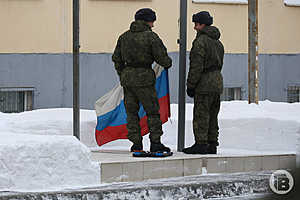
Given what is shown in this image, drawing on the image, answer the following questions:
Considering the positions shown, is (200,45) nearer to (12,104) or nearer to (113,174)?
(113,174)

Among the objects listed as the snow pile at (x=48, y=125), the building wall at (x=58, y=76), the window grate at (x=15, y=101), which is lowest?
the snow pile at (x=48, y=125)

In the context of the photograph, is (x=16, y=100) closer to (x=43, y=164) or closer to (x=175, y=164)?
(x=175, y=164)

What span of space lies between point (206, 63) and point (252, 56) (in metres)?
3.68

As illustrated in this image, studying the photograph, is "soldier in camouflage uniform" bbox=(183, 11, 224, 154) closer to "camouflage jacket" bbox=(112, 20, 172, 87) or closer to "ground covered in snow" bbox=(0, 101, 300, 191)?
"camouflage jacket" bbox=(112, 20, 172, 87)

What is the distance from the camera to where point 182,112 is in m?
9.58

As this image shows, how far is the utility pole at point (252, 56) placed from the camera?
12594mm

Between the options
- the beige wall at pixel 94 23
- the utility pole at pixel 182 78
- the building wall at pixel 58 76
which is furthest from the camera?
the building wall at pixel 58 76

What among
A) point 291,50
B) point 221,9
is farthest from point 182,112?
point 291,50

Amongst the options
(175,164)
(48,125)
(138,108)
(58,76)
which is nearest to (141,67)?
(138,108)

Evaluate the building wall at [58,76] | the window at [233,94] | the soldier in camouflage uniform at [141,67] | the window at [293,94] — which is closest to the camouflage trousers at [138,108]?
the soldier in camouflage uniform at [141,67]

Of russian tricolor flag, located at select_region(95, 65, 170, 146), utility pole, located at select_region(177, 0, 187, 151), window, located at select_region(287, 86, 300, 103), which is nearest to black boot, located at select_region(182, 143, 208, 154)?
utility pole, located at select_region(177, 0, 187, 151)

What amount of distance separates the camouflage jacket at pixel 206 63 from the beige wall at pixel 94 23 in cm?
634

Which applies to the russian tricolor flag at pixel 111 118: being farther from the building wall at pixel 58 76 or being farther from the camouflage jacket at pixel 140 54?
the building wall at pixel 58 76

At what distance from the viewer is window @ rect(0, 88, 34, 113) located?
15.1m
